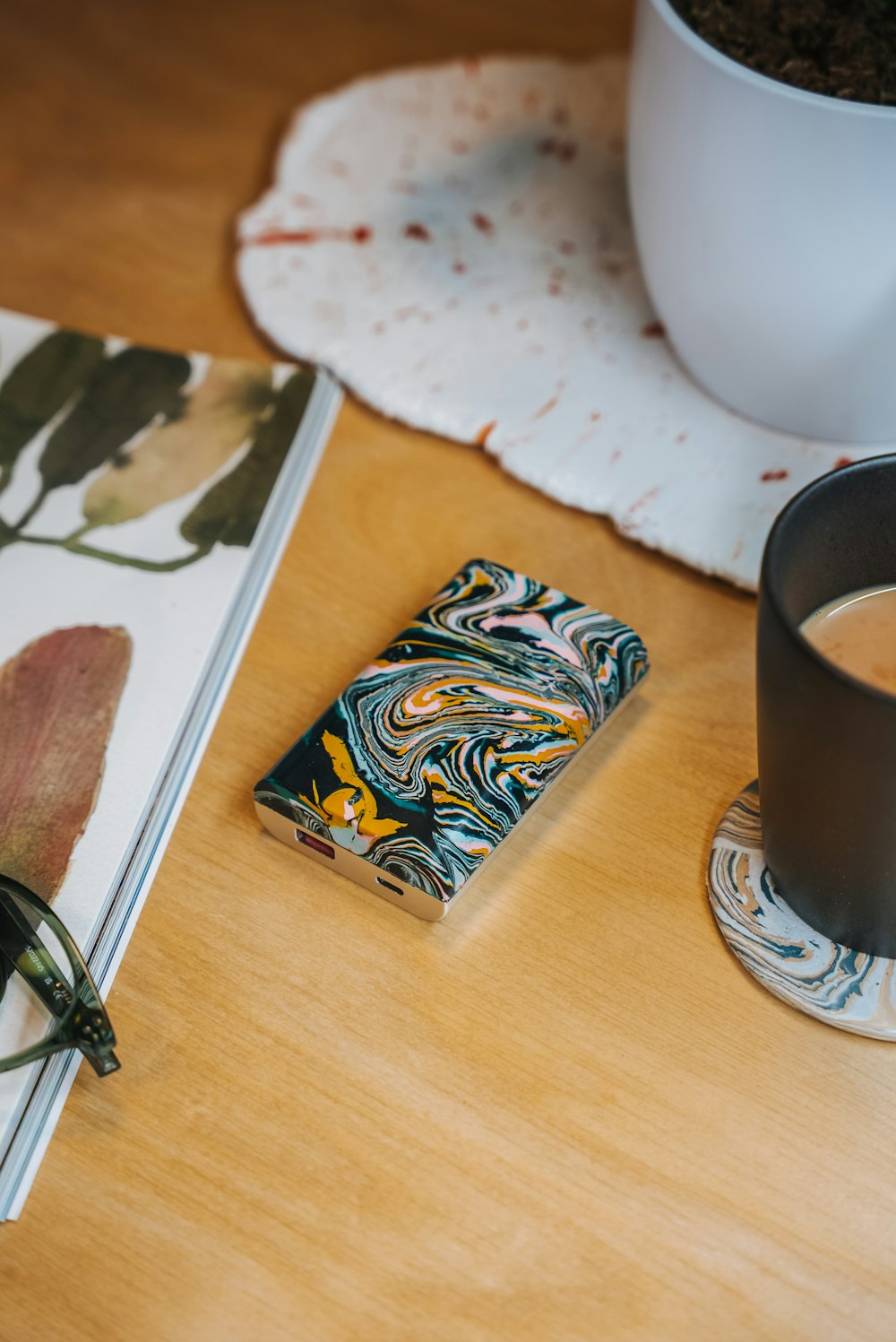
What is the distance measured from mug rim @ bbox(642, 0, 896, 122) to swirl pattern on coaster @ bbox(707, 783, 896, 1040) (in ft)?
0.68

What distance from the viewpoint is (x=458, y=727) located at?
1.14 ft

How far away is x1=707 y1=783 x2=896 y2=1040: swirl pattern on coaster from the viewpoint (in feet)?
1.02

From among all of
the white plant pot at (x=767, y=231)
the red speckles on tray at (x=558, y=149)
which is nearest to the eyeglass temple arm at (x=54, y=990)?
the white plant pot at (x=767, y=231)

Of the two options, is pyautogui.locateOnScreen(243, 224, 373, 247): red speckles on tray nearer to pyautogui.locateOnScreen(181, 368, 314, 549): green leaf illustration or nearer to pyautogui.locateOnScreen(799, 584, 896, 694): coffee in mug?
pyautogui.locateOnScreen(181, 368, 314, 549): green leaf illustration

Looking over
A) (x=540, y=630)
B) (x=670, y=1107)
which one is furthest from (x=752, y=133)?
(x=670, y=1107)

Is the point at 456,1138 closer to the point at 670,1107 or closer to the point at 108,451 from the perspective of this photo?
the point at 670,1107

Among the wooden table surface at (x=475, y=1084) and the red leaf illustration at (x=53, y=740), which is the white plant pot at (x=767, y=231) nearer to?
the wooden table surface at (x=475, y=1084)

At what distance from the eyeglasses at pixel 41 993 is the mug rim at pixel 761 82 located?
30cm

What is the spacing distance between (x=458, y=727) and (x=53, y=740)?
123mm

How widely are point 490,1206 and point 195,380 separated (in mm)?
323

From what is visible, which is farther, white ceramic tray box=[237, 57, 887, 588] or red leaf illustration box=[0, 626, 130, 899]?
white ceramic tray box=[237, 57, 887, 588]

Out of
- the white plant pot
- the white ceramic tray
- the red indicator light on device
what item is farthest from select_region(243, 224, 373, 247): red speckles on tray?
the red indicator light on device

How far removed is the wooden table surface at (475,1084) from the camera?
0.28 meters

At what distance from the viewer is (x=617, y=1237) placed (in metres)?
0.28
